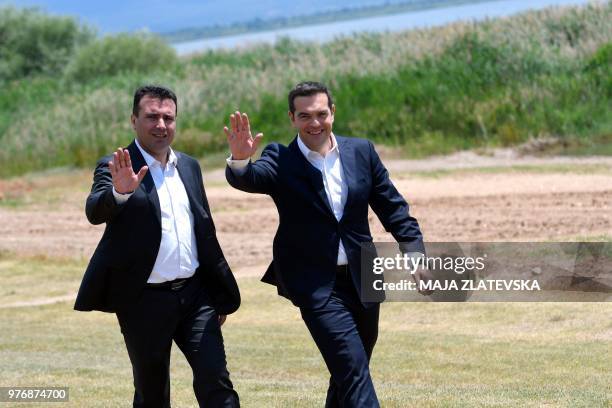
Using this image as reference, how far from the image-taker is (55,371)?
11219mm

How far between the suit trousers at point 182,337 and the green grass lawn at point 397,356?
2047mm

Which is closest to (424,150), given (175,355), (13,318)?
(13,318)

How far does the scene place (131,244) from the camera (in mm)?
6867

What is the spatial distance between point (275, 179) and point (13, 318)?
9982mm

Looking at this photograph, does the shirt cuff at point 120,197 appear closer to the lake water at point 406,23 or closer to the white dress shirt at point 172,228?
the white dress shirt at point 172,228

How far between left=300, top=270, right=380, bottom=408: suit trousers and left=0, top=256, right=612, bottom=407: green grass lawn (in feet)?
6.07

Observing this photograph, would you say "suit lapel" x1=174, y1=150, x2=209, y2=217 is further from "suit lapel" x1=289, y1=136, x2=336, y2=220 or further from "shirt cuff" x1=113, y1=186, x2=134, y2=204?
"suit lapel" x1=289, y1=136, x2=336, y2=220

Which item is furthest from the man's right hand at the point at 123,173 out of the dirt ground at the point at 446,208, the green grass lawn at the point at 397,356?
the dirt ground at the point at 446,208

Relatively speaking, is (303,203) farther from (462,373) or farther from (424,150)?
(424,150)

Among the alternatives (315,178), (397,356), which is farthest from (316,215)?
(397,356)

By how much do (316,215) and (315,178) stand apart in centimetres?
20

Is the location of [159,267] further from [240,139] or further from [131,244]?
[240,139]

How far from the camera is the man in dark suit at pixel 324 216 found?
22.3 ft

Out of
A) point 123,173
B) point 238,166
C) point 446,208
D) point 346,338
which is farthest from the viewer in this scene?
point 446,208
